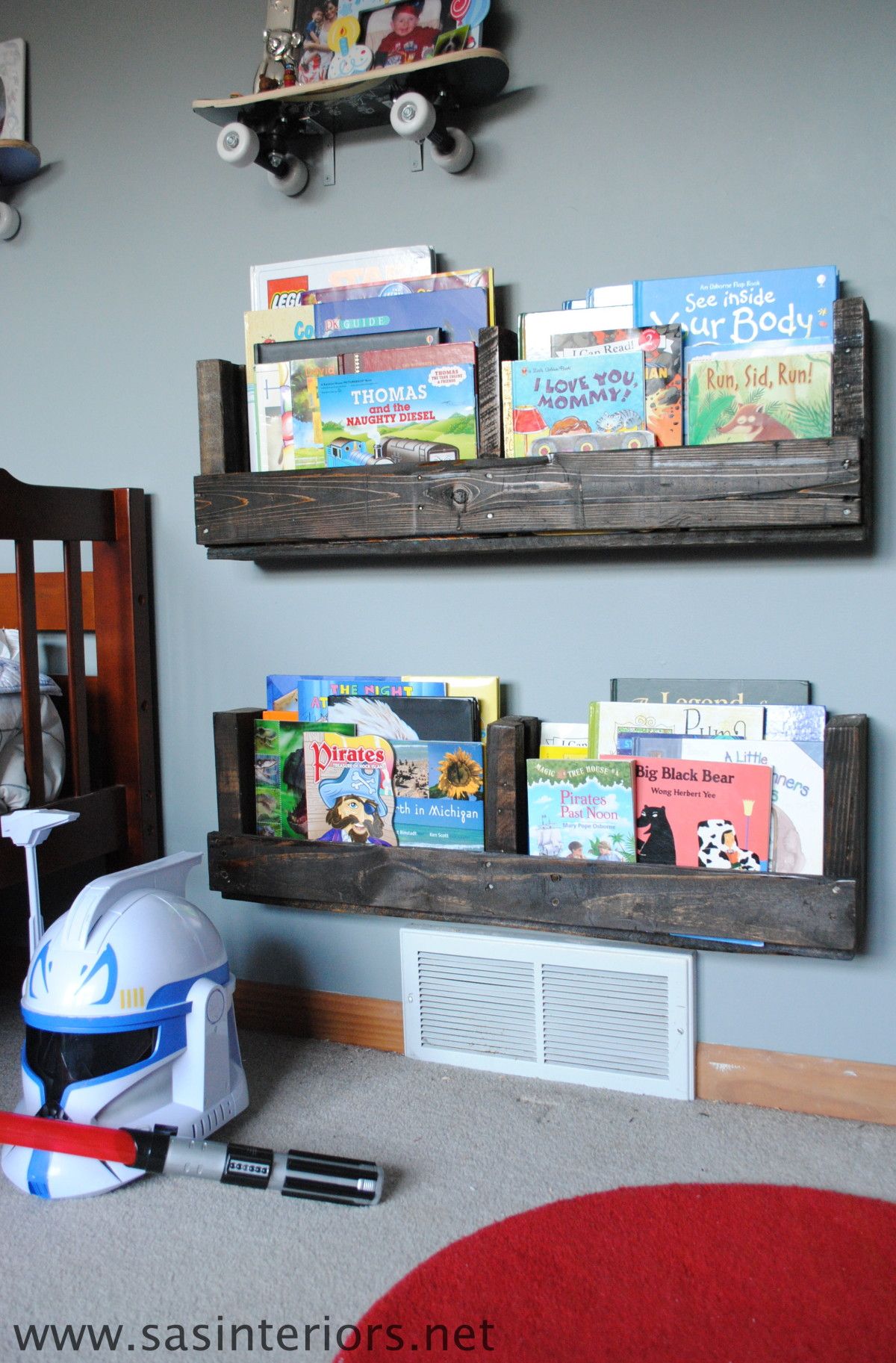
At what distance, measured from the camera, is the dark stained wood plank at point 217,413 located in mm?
1540

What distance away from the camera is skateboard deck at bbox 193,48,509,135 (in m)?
1.37

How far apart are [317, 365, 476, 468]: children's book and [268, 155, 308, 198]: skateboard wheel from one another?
0.34m

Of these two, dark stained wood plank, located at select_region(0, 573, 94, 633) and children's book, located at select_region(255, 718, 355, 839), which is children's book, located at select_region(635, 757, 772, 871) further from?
dark stained wood plank, located at select_region(0, 573, 94, 633)

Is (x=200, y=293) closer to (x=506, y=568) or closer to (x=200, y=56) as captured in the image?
(x=200, y=56)

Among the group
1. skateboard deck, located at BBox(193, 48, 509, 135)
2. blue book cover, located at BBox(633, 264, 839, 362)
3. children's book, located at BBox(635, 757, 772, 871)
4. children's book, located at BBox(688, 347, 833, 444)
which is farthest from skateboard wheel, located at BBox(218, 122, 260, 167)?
children's book, located at BBox(635, 757, 772, 871)

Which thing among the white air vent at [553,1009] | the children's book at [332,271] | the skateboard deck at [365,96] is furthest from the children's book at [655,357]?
the white air vent at [553,1009]

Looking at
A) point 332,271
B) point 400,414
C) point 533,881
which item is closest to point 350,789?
point 533,881

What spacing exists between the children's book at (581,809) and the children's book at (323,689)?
8.5 inches

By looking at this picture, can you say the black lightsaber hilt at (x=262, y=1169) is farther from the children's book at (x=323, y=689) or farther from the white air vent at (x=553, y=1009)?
the children's book at (x=323, y=689)

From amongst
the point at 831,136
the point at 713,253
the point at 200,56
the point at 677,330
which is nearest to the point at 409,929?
the point at 677,330

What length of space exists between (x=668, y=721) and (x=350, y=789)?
479 mm

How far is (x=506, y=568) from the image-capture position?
1.53m

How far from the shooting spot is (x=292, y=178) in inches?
61.2

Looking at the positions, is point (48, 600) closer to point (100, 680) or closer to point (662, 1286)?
point (100, 680)
